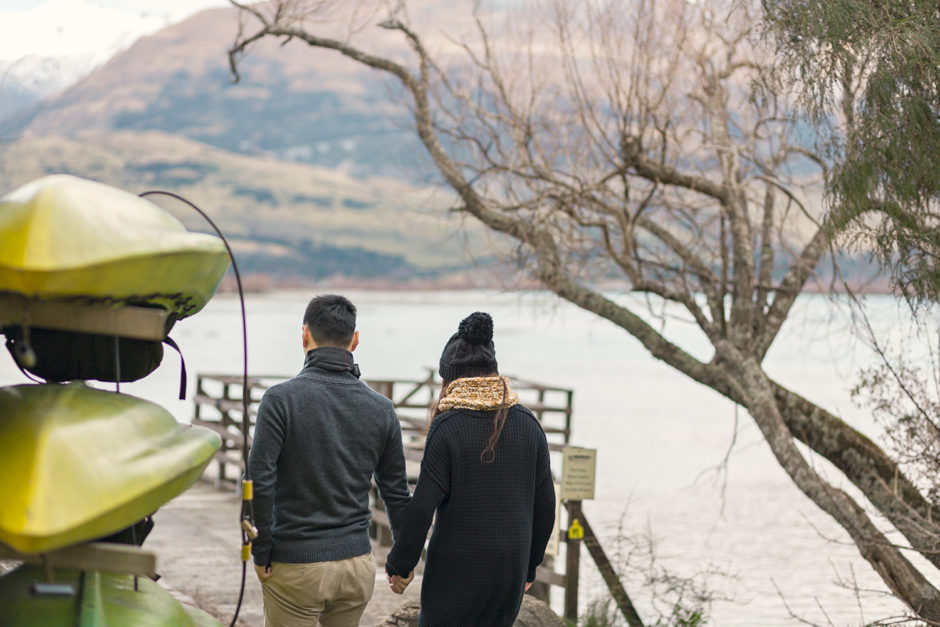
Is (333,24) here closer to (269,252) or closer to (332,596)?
(332,596)

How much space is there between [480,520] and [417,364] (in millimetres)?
51810

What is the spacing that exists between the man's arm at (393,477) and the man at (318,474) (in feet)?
0.11

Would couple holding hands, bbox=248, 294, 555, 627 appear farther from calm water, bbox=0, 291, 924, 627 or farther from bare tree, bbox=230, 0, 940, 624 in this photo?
bare tree, bbox=230, 0, 940, 624

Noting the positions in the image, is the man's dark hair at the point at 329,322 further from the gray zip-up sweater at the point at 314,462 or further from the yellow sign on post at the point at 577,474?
the yellow sign on post at the point at 577,474

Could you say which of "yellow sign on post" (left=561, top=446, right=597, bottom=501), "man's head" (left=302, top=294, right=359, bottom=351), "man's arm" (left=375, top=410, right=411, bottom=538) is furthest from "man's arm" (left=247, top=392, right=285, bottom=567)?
"yellow sign on post" (left=561, top=446, right=597, bottom=501)

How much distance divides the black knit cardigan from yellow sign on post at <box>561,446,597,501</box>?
3162 millimetres

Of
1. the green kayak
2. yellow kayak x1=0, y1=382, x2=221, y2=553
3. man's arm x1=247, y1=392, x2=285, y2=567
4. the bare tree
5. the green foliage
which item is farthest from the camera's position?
the bare tree

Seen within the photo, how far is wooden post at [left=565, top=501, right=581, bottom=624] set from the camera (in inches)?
264

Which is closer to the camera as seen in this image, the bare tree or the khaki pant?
the khaki pant

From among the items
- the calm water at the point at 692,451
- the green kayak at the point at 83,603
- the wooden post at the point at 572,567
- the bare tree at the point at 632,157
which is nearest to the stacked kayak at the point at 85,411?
the green kayak at the point at 83,603

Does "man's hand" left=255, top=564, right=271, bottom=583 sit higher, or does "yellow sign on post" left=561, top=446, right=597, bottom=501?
"man's hand" left=255, top=564, right=271, bottom=583

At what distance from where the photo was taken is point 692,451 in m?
28.8

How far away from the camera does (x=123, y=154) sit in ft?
625

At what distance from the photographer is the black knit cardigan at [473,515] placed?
327 centimetres
